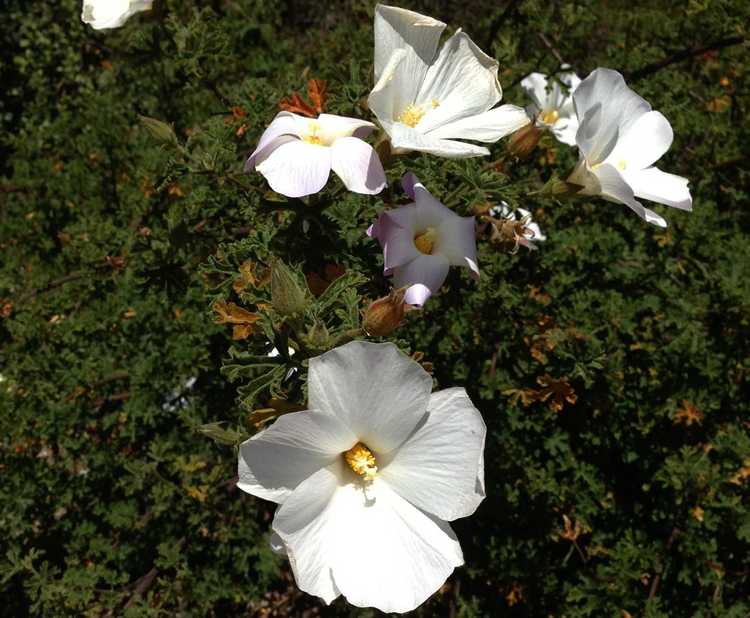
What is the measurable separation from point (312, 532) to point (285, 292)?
1.43 ft

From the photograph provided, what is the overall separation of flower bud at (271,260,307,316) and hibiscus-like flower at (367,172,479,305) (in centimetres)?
18

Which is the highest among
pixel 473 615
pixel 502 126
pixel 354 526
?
pixel 502 126

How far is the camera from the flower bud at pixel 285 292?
48.1 inches

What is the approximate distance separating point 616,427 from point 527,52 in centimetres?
258

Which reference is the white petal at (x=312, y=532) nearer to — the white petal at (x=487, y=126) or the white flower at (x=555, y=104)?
the white petal at (x=487, y=126)

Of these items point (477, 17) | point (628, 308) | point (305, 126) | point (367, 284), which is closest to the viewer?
point (305, 126)

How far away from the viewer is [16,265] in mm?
3127

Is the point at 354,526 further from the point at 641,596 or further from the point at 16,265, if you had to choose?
the point at 16,265

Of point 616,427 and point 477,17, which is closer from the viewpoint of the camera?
point 616,427

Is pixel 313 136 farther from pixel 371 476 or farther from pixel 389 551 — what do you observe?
pixel 389 551

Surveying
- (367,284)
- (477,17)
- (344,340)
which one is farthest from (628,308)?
(477,17)

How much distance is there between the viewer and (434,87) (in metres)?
1.49

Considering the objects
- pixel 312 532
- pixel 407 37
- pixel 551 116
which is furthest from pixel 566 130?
pixel 312 532

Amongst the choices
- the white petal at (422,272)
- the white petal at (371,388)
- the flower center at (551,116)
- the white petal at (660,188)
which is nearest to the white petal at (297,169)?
the white petal at (422,272)
